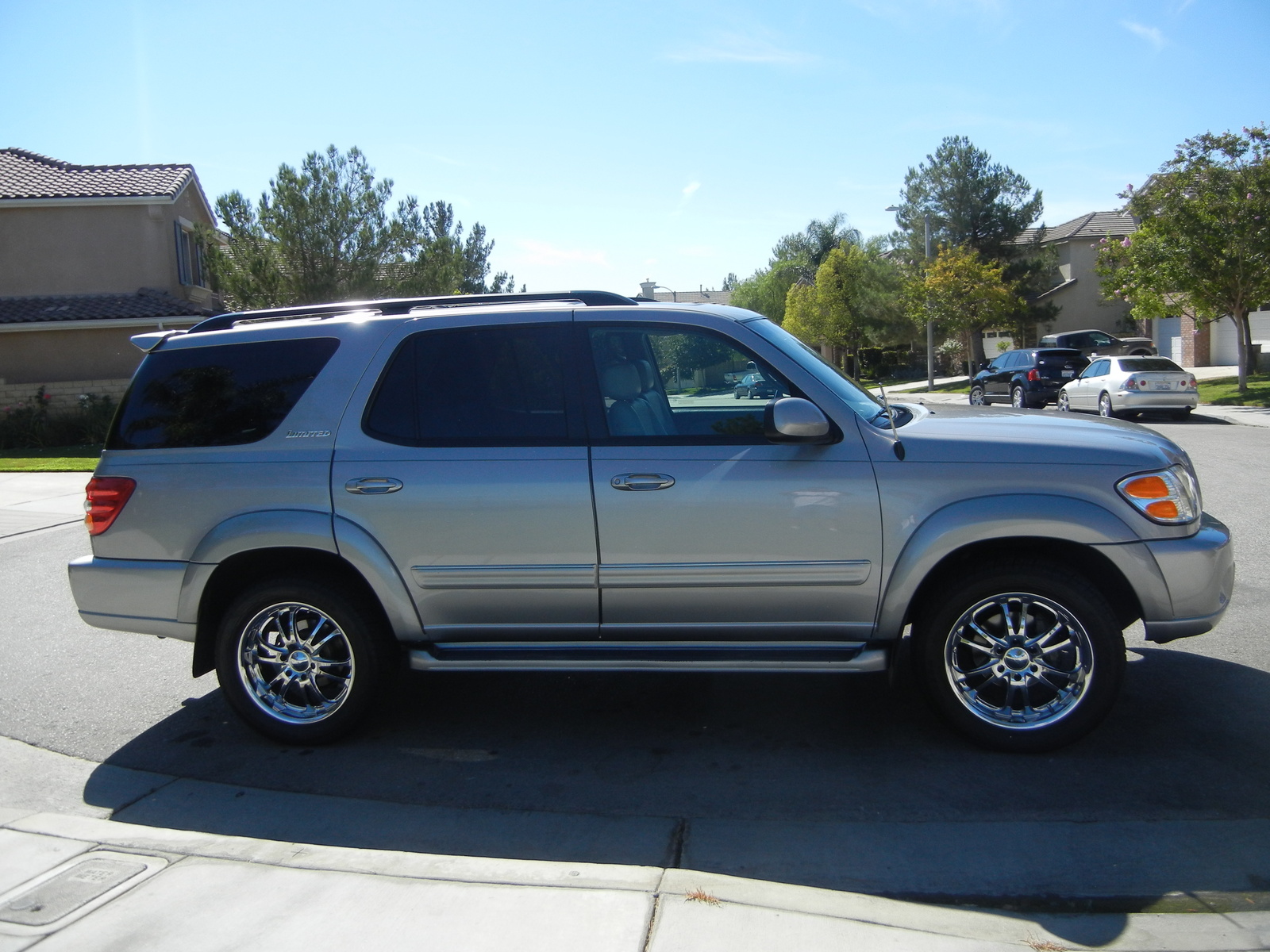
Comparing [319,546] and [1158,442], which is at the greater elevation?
[1158,442]

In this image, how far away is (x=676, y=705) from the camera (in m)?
5.25

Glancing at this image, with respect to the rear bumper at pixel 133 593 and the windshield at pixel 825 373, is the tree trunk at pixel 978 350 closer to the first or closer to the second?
the windshield at pixel 825 373

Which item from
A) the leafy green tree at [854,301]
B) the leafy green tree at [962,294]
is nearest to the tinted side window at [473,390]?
the leafy green tree at [962,294]

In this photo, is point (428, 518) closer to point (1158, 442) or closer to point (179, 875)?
point (179, 875)

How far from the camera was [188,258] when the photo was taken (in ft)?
95.6

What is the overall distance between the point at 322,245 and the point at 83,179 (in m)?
9.10

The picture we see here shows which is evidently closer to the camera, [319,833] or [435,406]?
[319,833]

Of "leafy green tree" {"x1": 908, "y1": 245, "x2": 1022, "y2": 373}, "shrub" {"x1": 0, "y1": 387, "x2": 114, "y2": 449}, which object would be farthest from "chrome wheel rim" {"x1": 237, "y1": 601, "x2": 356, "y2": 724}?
"leafy green tree" {"x1": 908, "y1": 245, "x2": 1022, "y2": 373}

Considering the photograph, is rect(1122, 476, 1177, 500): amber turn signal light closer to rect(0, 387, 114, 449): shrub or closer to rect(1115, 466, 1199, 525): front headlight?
rect(1115, 466, 1199, 525): front headlight

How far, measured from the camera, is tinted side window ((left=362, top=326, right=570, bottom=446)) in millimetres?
4633

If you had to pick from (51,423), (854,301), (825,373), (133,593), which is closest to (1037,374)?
(825,373)

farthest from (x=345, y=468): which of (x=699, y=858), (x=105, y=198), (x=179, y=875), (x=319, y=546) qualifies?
(x=105, y=198)

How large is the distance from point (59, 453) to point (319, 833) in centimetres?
2180

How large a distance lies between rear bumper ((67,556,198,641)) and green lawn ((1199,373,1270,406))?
24373 mm
